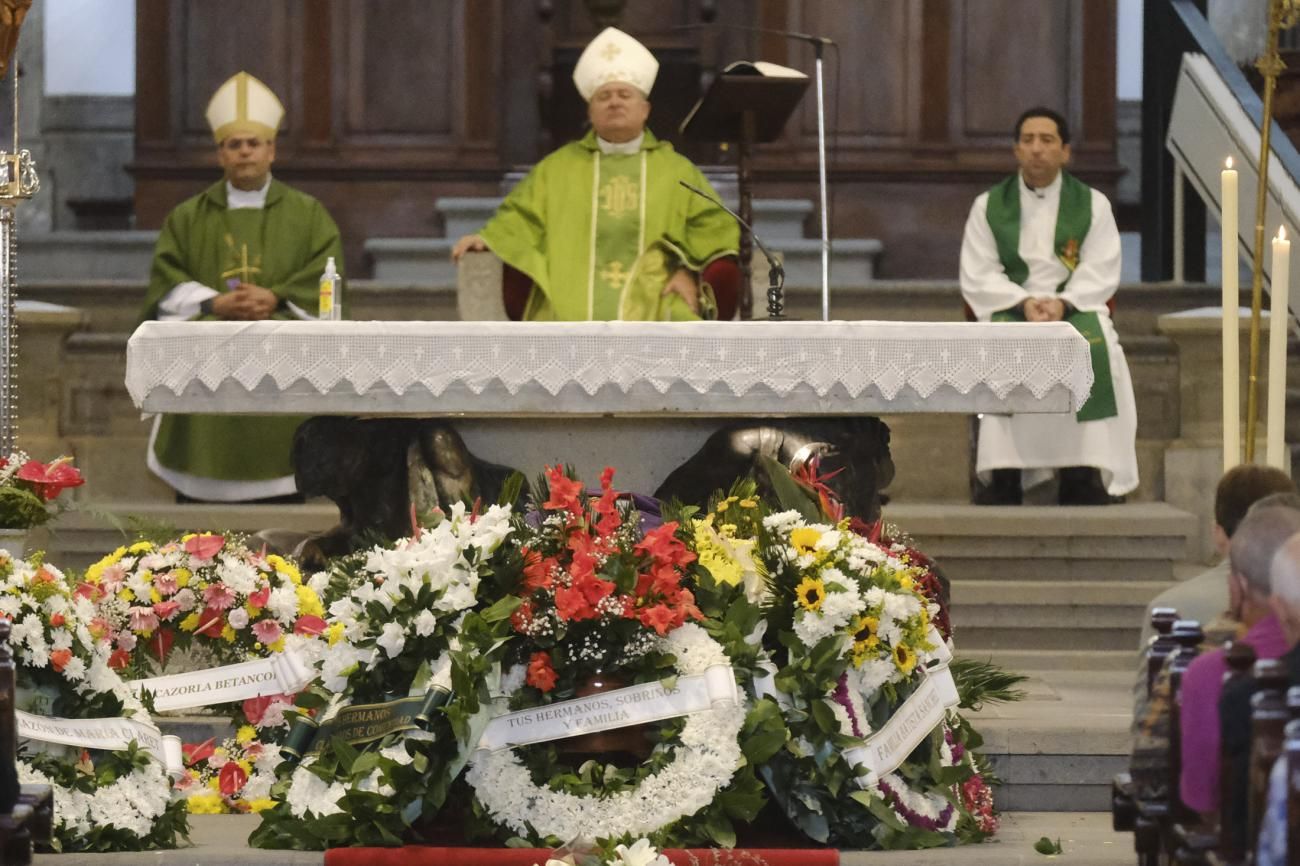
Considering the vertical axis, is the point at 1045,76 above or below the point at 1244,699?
above

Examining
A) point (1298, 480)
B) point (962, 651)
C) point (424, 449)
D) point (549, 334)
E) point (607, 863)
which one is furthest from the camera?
point (1298, 480)

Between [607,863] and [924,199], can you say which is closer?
[607,863]

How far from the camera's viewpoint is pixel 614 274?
8.59 metres

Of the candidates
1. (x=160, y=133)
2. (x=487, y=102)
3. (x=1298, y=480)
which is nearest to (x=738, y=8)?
(x=487, y=102)

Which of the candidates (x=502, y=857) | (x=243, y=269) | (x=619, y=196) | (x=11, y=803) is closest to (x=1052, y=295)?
(x=619, y=196)

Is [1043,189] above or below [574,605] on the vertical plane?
above

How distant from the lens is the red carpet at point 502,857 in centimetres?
509

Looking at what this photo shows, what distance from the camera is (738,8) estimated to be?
39.4 ft

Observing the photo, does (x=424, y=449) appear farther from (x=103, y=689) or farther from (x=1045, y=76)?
(x=1045, y=76)

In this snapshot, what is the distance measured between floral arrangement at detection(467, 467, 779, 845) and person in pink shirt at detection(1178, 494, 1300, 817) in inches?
57.0

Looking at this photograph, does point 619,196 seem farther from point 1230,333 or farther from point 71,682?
point 71,682

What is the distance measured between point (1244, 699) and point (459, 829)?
227 cm

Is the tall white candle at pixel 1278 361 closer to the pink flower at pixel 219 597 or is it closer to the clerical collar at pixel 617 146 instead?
the pink flower at pixel 219 597

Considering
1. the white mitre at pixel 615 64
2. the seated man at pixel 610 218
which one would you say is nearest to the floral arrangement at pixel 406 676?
the seated man at pixel 610 218
